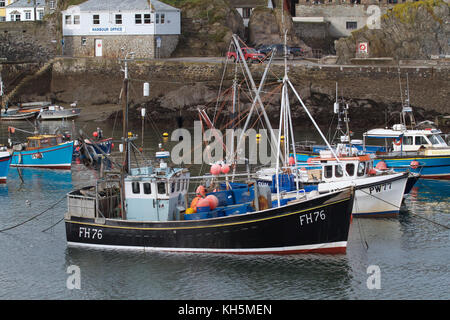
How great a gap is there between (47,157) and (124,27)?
21.2m

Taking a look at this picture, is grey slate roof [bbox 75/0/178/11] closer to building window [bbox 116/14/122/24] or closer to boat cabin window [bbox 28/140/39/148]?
building window [bbox 116/14/122/24]

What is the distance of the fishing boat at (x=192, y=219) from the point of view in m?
27.0

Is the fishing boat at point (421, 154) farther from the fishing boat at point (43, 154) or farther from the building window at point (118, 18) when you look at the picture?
the building window at point (118, 18)

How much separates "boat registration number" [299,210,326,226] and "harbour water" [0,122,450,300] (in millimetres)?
1249

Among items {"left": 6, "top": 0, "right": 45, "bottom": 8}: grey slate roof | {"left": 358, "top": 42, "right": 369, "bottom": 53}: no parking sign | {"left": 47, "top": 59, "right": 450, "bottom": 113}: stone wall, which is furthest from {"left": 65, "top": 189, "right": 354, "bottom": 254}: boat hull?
{"left": 6, "top": 0, "right": 45, "bottom": 8}: grey slate roof

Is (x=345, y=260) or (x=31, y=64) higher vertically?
(x=31, y=64)

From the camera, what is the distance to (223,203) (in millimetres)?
29062

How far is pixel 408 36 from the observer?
63656mm

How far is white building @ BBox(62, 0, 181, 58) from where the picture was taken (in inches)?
2539

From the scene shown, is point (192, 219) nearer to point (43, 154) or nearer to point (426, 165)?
point (426, 165)

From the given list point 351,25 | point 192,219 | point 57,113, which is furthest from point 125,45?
point 192,219
